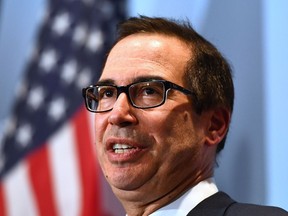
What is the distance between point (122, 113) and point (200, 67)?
0.65ft

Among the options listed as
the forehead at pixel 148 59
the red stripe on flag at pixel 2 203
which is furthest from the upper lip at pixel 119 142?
the red stripe on flag at pixel 2 203

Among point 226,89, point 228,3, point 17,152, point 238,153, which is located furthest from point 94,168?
point 226,89

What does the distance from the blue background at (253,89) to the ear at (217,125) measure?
36 centimetres

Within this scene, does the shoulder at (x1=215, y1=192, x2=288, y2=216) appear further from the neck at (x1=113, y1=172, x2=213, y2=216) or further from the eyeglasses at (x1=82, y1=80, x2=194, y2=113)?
the eyeglasses at (x1=82, y1=80, x2=194, y2=113)

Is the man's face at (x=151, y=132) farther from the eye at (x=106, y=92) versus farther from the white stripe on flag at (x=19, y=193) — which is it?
the white stripe on flag at (x=19, y=193)

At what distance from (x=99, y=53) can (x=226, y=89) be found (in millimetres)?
810

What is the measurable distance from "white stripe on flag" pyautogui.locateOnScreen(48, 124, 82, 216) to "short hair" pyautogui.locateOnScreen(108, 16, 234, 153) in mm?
780

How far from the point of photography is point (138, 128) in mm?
991

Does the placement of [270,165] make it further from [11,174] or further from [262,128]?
[11,174]

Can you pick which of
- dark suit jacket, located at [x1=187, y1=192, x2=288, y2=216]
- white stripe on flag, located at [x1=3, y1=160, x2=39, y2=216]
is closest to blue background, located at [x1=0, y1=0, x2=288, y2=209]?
dark suit jacket, located at [x1=187, y1=192, x2=288, y2=216]

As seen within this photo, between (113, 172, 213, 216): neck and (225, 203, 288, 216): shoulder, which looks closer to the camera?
(225, 203, 288, 216): shoulder

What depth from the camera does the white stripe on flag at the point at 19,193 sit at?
74.7 inches

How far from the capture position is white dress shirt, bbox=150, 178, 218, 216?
3.28 feet

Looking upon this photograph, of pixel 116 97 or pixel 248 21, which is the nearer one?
pixel 116 97
